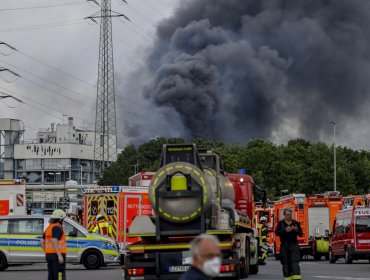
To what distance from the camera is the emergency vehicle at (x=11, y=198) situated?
37.3m

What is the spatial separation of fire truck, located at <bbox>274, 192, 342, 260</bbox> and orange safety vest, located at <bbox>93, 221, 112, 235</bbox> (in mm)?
9874

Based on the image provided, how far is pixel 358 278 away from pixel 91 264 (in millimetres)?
9679

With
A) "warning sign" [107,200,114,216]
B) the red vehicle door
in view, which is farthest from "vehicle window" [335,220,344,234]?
"warning sign" [107,200,114,216]

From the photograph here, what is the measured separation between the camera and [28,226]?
3056cm

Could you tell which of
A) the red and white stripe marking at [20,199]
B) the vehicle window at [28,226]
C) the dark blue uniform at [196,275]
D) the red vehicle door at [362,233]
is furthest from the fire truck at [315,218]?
the dark blue uniform at [196,275]

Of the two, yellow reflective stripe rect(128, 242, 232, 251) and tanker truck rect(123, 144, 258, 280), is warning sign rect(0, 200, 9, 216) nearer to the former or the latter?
tanker truck rect(123, 144, 258, 280)

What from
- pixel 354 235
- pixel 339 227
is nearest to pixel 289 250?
pixel 354 235

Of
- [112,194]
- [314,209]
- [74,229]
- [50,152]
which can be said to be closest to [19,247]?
[74,229]

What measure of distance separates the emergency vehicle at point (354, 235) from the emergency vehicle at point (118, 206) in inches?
314

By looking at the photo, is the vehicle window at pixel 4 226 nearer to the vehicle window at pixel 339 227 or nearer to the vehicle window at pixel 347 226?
the vehicle window at pixel 347 226

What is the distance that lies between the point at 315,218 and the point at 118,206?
1167 cm

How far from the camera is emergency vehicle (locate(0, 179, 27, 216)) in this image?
37281mm

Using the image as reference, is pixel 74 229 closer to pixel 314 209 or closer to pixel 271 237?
pixel 314 209

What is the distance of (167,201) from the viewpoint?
19281mm
